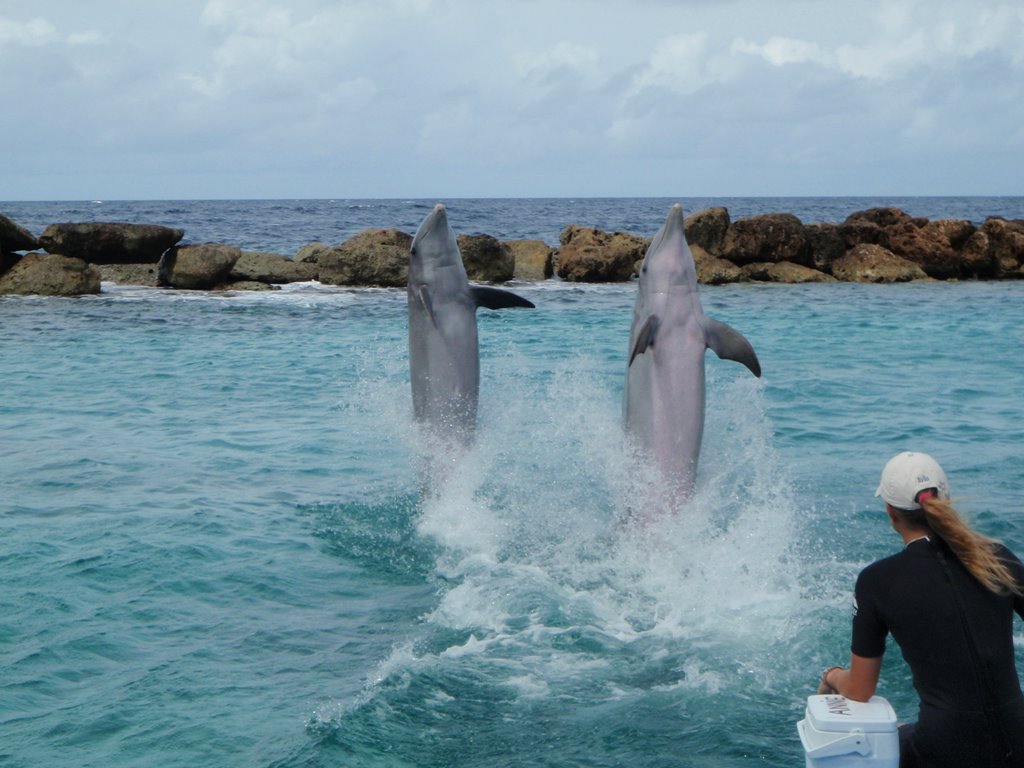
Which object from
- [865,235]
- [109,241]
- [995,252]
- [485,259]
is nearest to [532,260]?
[485,259]

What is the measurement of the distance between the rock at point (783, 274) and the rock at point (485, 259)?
5867 mm

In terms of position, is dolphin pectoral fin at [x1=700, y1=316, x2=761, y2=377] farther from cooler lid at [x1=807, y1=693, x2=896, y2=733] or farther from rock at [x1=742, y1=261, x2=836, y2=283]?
rock at [x1=742, y1=261, x2=836, y2=283]

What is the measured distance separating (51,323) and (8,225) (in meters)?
6.68

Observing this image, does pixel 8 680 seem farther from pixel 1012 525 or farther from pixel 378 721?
pixel 1012 525

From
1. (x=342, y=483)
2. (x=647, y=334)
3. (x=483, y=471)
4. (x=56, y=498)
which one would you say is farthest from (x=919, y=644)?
(x=56, y=498)

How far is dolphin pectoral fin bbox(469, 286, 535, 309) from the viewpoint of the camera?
26.3 ft

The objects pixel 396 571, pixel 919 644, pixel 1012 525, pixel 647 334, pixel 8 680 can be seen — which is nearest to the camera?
pixel 919 644

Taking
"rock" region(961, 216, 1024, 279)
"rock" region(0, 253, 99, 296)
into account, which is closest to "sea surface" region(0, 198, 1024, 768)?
"rock" region(0, 253, 99, 296)

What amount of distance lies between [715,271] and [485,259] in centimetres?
557

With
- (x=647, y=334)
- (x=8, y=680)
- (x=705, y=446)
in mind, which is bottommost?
(x=8, y=680)

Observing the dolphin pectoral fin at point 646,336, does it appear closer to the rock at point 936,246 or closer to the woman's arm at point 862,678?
the woman's arm at point 862,678

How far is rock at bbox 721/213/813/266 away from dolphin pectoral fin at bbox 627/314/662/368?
73.6 ft

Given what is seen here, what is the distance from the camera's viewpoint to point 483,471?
8578 millimetres

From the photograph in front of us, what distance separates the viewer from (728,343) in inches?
283
